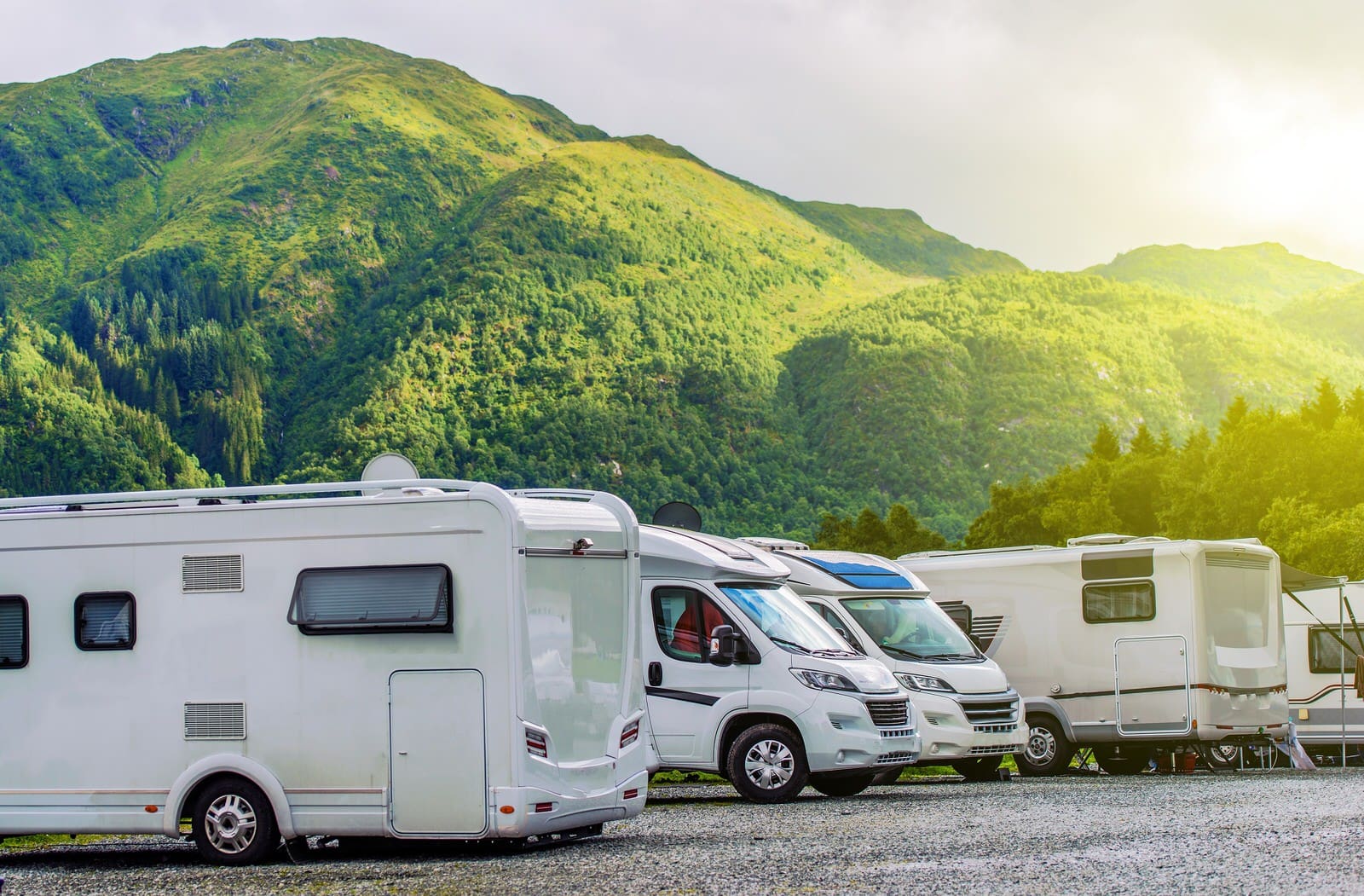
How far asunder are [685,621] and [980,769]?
214 inches

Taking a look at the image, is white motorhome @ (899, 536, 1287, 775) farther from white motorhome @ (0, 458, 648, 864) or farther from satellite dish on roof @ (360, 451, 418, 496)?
white motorhome @ (0, 458, 648, 864)

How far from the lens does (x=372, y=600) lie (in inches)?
387

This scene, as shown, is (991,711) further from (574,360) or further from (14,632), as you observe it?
(574,360)

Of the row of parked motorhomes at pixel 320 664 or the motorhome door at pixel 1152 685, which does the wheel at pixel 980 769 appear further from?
the row of parked motorhomes at pixel 320 664

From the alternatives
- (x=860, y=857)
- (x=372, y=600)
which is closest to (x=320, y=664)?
(x=372, y=600)

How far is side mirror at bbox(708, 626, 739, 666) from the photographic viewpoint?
13.4 meters

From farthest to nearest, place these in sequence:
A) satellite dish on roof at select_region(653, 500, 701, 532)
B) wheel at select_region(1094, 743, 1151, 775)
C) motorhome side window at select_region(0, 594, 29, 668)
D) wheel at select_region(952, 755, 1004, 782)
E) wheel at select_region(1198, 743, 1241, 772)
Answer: wheel at select_region(1198, 743, 1241, 772)
satellite dish on roof at select_region(653, 500, 701, 532)
wheel at select_region(1094, 743, 1151, 775)
wheel at select_region(952, 755, 1004, 782)
motorhome side window at select_region(0, 594, 29, 668)

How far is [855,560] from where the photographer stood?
16906mm

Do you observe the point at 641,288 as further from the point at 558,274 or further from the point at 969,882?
the point at 969,882

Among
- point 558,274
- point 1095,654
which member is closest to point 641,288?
point 558,274

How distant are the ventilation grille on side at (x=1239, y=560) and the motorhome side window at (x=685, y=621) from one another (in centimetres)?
697

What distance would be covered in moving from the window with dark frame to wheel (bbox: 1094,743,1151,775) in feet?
5.28

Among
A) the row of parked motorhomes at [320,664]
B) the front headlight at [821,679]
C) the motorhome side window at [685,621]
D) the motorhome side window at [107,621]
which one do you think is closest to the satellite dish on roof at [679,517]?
the motorhome side window at [685,621]

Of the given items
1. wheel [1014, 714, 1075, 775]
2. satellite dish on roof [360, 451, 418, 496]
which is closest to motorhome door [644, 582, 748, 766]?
satellite dish on roof [360, 451, 418, 496]
